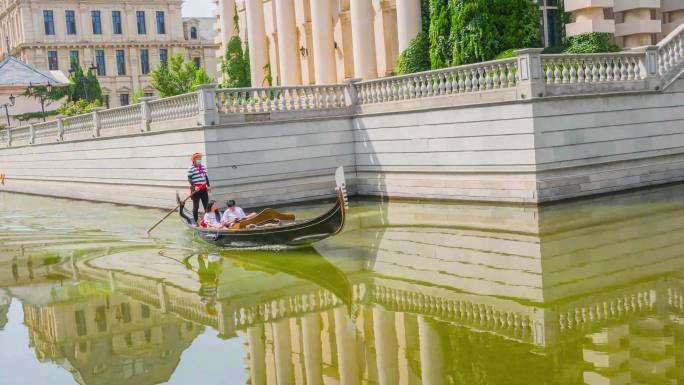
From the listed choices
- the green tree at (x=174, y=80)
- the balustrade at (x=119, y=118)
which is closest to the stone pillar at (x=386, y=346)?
the balustrade at (x=119, y=118)

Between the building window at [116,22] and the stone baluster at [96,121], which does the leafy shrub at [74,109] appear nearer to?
the stone baluster at [96,121]

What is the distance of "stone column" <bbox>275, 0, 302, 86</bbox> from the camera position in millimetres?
33062

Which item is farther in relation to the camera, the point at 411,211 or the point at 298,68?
the point at 298,68

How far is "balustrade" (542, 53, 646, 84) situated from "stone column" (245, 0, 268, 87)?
1868 centimetres

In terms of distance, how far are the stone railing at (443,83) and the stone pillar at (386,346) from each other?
9.46 m

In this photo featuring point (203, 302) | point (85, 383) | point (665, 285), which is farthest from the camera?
point (203, 302)

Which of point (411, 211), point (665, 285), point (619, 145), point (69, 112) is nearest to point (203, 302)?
point (665, 285)

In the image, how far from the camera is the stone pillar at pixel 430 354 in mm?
7661

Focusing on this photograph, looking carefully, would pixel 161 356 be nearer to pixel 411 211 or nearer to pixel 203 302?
pixel 203 302

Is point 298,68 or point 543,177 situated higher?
point 298,68

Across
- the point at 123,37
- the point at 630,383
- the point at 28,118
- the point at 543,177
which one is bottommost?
the point at 630,383

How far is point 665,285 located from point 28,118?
4274 cm

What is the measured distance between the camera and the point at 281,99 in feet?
72.0

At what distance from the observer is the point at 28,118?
155 ft
